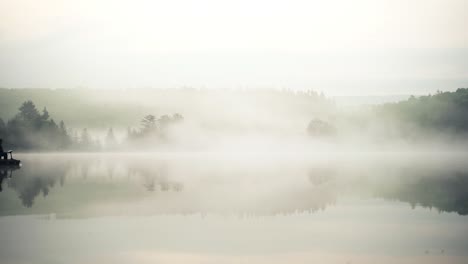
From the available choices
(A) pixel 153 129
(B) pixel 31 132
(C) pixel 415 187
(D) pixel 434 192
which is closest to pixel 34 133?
(B) pixel 31 132

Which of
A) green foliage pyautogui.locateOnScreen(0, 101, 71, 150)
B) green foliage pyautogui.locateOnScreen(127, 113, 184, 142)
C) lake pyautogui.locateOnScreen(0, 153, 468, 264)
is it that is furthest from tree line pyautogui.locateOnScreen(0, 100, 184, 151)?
lake pyautogui.locateOnScreen(0, 153, 468, 264)

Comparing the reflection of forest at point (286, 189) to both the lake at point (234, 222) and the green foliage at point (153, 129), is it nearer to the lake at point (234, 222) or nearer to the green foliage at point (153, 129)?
the lake at point (234, 222)

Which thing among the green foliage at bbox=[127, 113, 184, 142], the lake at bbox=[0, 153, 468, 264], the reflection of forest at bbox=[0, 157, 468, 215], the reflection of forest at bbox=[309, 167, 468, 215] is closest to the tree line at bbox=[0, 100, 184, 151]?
the green foliage at bbox=[127, 113, 184, 142]

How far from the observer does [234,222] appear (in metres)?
36.8

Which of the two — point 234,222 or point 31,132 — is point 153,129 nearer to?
point 31,132

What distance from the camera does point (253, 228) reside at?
34781 millimetres

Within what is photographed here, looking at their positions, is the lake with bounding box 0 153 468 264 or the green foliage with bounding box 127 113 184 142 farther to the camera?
the green foliage with bounding box 127 113 184 142

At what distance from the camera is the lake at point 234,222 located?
1091 inches

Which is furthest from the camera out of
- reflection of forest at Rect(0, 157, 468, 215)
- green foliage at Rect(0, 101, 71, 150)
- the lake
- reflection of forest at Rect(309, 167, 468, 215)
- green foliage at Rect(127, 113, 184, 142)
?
green foliage at Rect(127, 113, 184, 142)

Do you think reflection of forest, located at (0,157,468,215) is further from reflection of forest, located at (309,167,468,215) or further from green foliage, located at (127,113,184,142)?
green foliage, located at (127,113,184,142)

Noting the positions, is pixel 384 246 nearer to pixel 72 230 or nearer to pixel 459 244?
pixel 459 244

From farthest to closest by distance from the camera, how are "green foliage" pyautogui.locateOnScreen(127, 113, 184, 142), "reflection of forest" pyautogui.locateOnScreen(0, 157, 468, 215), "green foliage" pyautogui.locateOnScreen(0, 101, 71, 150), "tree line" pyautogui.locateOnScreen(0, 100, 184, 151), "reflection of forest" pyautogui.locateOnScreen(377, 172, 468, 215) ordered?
"green foliage" pyautogui.locateOnScreen(127, 113, 184, 142) < "tree line" pyautogui.locateOnScreen(0, 100, 184, 151) < "green foliage" pyautogui.locateOnScreen(0, 101, 71, 150) < "reflection of forest" pyautogui.locateOnScreen(0, 157, 468, 215) < "reflection of forest" pyautogui.locateOnScreen(377, 172, 468, 215)

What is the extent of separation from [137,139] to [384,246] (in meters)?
165

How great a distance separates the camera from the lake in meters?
27.7
